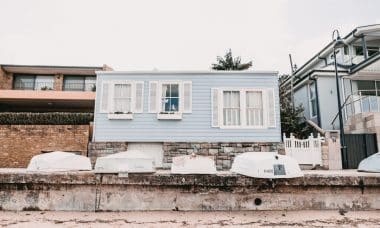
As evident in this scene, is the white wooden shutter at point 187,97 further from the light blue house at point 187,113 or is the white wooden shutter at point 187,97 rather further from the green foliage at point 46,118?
the green foliage at point 46,118

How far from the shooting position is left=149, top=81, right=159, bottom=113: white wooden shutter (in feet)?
38.0

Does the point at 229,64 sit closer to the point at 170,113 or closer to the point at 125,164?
the point at 170,113

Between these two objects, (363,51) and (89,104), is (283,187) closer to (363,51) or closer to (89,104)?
(363,51)

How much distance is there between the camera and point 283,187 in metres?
6.89

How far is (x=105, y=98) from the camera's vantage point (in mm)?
11656

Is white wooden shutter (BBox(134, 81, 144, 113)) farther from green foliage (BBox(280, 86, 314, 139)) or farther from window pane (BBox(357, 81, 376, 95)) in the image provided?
window pane (BBox(357, 81, 376, 95))

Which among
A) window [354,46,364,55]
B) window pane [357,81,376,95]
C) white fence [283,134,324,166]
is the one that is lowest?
white fence [283,134,324,166]

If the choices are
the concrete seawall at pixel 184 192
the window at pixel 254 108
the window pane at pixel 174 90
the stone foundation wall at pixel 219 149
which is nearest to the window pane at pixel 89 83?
the window pane at pixel 174 90

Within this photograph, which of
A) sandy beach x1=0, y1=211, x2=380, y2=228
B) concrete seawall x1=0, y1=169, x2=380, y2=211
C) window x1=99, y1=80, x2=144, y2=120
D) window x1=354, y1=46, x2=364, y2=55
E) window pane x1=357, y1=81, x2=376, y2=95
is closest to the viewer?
sandy beach x1=0, y1=211, x2=380, y2=228

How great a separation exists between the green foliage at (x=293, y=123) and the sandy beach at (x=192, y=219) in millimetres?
8688

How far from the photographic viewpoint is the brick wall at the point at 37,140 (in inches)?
468

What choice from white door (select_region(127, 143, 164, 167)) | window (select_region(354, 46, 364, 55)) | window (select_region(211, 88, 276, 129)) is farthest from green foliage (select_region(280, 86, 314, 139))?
white door (select_region(127, 143, 164, 167))

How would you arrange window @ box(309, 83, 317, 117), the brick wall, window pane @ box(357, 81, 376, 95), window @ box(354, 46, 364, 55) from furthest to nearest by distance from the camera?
window @ box(354, 46, 364, 55), window @ box(309, 83, 317, 117), window pane @ box(357, 81, 376, 95), the brick wall

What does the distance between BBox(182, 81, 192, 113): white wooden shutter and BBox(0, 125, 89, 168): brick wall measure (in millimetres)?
4538
